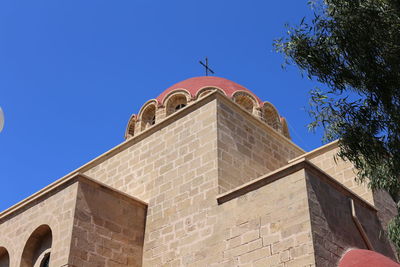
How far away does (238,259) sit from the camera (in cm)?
826

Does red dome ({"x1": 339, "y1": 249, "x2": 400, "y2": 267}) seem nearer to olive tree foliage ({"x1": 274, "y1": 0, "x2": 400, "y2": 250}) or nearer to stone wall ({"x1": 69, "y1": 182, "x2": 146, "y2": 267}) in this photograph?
olive tree foliage ({"x1": 274, "y1": 0, "x2": 400, "y2": 250})

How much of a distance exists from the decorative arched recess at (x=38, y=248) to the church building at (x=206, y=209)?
0.02 meters

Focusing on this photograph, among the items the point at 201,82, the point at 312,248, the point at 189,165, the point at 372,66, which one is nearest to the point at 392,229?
the point at 312,248

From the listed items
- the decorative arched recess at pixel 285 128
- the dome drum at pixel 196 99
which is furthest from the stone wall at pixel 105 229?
the decorative arched recess at pixel 285 128

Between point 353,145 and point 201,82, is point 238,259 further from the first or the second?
point 201,82

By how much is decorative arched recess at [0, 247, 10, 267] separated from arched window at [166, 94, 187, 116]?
6003 millimetres

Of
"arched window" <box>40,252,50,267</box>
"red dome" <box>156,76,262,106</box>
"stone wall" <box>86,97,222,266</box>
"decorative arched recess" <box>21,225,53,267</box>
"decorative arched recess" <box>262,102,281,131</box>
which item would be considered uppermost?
"red dome" <box>156,76,262,106</box>

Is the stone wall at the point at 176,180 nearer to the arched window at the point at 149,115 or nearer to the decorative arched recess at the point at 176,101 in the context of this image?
the decorative arched recess at the point at 176,101

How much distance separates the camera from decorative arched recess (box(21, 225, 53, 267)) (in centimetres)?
934

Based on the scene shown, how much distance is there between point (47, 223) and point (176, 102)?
249 inches

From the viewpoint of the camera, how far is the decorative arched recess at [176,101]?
48.4 feet

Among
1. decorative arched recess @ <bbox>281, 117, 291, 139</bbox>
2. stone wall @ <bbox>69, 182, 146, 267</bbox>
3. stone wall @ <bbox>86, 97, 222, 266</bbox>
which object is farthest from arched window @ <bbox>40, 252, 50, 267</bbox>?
decorative arched recess @ <bbox>281, 117, 291, 139</bbox>

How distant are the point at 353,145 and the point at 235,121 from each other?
3.36 m

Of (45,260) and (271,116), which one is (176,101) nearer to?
(271,116)
